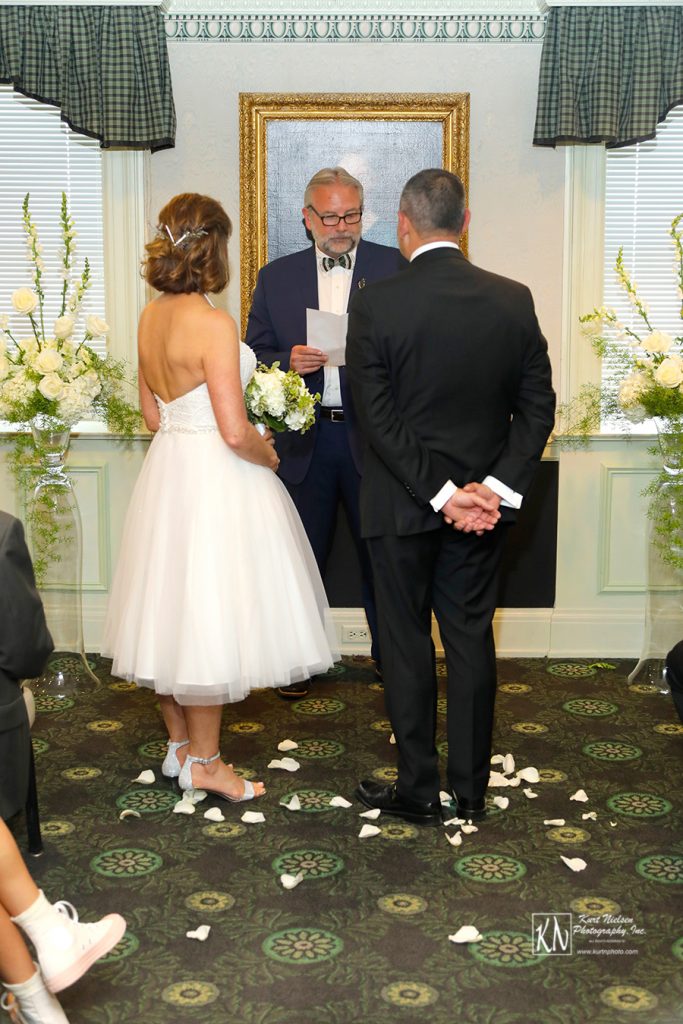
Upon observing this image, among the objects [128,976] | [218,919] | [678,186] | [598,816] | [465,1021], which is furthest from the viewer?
[678,186]

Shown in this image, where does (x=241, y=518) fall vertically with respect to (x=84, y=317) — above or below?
below

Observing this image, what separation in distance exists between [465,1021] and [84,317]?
13.1 ft

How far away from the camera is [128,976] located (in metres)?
2.82

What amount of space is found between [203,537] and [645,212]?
9.96ft

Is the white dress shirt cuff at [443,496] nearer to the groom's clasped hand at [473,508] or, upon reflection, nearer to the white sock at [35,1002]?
the groom's clasped hand at [473,508]

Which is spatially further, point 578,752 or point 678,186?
point 678,186

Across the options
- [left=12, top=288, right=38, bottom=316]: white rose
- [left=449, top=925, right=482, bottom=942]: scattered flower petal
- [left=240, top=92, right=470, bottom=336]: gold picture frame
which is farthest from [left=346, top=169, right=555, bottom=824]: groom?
[left=240, top=92, right=470, bottom=336]: gold picture frame

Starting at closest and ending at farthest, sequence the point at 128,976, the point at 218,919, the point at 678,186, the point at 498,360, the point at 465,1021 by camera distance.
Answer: the point at 465,1021 → the point at 128,976 → the point at 218,919 → the point at 498,360 → the point at 678,186

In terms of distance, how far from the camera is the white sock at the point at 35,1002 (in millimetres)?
2461

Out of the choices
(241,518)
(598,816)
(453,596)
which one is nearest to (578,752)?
(598,816)

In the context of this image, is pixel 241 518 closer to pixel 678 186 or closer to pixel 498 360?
Result: pixel 498 360

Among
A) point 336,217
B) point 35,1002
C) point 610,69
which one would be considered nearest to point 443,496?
point 35,1002

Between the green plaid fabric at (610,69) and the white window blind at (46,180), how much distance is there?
7.05 feet

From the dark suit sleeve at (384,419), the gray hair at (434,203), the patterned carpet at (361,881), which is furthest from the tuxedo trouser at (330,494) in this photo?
the gray hair at (434,203)
